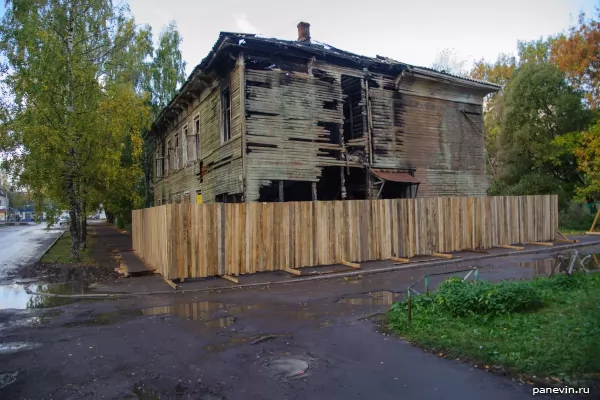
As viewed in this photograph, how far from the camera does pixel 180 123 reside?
23.7m

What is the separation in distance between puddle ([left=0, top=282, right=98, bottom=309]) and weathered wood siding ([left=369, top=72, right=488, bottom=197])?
12.3m

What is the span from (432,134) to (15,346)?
18.5 metres

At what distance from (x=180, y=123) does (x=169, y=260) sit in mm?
14585

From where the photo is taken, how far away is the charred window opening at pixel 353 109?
59.0 feet

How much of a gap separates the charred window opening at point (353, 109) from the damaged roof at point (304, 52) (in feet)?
2.69

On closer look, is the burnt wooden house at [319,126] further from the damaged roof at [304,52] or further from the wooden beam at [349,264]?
the wooden beam at [349,264]

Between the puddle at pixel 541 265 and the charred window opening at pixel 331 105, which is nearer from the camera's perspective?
the puddle at pixel 541 265

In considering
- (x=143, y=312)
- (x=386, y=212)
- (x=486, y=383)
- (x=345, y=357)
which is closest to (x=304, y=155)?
(x=386, y=212)

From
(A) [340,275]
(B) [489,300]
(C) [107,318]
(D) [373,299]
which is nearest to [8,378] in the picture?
(C) [107,318]

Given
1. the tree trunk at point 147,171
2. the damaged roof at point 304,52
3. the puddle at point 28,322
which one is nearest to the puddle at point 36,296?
the puddle at point 28,322

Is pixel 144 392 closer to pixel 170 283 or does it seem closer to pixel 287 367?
pixel 287 367

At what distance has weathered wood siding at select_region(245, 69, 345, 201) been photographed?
49.5 ft

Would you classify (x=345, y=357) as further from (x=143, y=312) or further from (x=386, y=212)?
(x=386, y=212)

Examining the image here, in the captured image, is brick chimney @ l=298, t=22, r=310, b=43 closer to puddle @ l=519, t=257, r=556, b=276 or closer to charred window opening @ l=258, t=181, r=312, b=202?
charred window opening @ l=258, t=181, r=312, b=202
